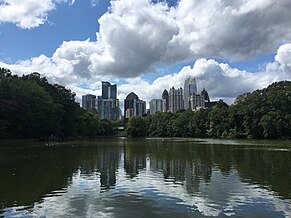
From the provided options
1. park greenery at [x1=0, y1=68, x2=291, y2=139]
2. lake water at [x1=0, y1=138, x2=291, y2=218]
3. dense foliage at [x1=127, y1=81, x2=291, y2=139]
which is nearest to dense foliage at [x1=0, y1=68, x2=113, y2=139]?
park greenery at [x1=0, y1=68, x2=291, y2=139]

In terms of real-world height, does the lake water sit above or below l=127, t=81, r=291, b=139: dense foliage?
below

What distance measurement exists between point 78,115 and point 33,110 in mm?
37483

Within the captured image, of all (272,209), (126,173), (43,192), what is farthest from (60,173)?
(272,209)

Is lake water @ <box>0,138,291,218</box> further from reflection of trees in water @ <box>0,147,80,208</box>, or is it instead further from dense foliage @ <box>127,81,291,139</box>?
dense foliage @ <box>127,81,291,139</box>

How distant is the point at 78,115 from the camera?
407ft

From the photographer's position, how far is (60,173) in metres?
24.1

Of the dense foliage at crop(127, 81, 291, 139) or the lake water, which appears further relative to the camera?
the dense foliage at crop(127, 81, 291, 139)

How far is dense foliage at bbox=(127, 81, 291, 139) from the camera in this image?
94.4 metres

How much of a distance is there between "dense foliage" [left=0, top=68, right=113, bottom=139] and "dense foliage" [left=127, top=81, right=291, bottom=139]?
4373cm

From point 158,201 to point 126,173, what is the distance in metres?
9.63

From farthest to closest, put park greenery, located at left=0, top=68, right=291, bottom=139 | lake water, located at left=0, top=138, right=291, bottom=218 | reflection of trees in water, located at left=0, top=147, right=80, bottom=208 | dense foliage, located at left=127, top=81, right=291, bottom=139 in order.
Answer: dense foliage, located at left=127, top=81, right=291, bottom=139
park greenery, located at left=0, top=68, right=291, bottom=139
reflection of trees in water, located at left=0, top=147, right=80, bottom=208
lake water, located at left=0, top=138, right=291, bottom=218

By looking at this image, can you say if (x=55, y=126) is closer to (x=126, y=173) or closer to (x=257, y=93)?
(x=257, y=93)

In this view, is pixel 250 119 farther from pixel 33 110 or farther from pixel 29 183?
pixel 29 183

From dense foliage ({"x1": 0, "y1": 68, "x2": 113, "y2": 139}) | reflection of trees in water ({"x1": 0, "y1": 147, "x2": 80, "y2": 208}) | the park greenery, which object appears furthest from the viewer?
the park greenery
